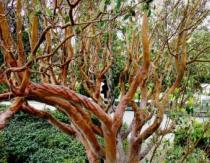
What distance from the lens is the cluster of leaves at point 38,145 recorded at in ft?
28.6

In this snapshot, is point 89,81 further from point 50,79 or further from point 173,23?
point 173,23

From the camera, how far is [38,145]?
952 centimetres

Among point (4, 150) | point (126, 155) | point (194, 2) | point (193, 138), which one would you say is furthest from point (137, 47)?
point (4, 150)

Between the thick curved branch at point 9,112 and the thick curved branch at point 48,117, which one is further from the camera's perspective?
the thick curved branch at point 48,117

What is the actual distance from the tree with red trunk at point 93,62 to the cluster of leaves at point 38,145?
1.80 m

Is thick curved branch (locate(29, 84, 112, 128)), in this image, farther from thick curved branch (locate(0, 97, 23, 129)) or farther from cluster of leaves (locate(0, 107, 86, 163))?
cluster of leaves (locate(0, 107, 86, 163))

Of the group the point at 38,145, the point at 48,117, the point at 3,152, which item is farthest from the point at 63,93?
the point at 3,152

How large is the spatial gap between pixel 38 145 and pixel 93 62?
2941mm

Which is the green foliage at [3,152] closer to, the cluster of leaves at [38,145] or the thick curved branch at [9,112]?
the cluster of leaves at [38,145]

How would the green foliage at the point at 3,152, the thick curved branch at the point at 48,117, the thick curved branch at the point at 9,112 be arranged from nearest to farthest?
the thick curved branch at the point at 9,112
the thick curved branch at the point at 48,117
the green foliage at the point at 3,152

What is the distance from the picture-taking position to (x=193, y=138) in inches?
195

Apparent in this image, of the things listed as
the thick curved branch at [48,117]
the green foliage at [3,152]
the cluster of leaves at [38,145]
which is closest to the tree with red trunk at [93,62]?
the thick curved branch at [48,117]

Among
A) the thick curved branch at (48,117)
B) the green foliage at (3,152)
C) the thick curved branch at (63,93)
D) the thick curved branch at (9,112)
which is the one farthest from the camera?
the green foliage at (3,152)

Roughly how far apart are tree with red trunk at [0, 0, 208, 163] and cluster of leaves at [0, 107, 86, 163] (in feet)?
5.90
